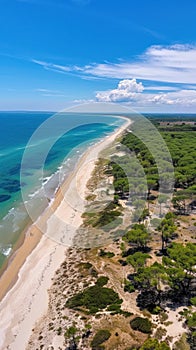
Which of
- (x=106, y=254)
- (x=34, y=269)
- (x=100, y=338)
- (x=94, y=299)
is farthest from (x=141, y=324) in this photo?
(x=34, y=269)

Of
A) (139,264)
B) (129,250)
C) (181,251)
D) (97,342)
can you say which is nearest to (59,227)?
(129,250)

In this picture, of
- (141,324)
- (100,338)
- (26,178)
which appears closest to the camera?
(100,338)

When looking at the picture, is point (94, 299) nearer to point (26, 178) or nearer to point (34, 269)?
point (34, 269)

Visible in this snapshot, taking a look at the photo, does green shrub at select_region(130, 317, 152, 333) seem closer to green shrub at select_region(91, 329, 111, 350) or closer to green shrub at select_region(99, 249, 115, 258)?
green shrub at select_region(91, 329, 111, 350)

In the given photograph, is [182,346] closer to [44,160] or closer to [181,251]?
[181,251]

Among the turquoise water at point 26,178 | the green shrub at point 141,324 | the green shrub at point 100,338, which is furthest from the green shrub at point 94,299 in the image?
the turquoise water at point 26,178

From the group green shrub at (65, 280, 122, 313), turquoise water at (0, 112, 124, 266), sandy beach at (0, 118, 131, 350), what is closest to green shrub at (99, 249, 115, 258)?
sandy beach at (0, 118, 131, 350)
